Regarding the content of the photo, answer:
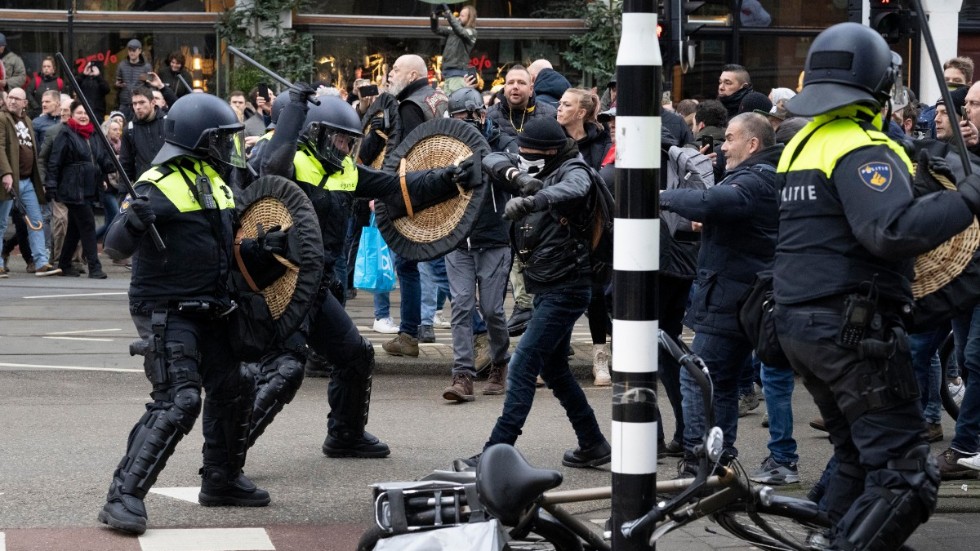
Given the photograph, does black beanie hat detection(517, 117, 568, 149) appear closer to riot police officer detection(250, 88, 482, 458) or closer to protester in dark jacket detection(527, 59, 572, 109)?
riot police officer detection(250, 88, 482, 458)

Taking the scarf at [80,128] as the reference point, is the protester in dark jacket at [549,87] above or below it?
above

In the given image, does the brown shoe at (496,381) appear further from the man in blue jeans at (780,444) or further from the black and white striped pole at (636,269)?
the black and white striped pole at (636,269)

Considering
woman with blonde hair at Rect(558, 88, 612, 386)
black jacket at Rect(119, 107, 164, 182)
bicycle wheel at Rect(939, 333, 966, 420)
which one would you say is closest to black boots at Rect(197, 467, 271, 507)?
woman with blonde hair at Rect(558, 88, 612, 386)

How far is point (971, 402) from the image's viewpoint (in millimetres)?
7254

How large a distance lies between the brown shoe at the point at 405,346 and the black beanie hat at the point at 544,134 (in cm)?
359

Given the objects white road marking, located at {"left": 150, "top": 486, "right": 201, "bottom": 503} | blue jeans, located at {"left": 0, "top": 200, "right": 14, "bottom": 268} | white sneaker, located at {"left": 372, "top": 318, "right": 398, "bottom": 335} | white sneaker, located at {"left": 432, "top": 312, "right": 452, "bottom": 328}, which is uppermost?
blue jeans, located at {"left": 0, "top": 200, "right": 14, "bottom": 268}

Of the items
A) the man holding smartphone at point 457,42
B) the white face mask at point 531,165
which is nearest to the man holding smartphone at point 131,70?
the man holding smartphone at point 457,42

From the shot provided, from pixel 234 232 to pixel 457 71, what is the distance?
21.1ft

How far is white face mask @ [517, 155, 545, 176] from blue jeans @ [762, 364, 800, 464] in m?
1.54

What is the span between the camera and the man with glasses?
15266mm

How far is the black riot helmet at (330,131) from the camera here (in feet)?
24.7

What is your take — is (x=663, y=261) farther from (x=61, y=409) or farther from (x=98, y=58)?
(x=98, y=58)

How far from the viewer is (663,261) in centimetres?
805

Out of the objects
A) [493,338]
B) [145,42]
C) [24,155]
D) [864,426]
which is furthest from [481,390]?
[145,42]
